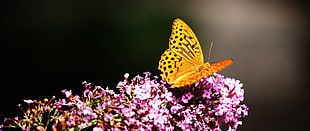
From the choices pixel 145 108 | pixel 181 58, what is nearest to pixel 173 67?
pixel 181 58

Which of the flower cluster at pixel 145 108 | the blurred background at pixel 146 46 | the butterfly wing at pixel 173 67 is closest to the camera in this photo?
the flower cluster at pixel 145 108

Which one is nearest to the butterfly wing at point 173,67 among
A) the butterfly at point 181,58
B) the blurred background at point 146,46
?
the butterfly at point 181,58

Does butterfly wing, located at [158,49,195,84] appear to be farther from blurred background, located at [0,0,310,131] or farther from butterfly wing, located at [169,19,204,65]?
blurred background, located at [0,0,310,131]

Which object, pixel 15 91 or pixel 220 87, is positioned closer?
pixel 220 87

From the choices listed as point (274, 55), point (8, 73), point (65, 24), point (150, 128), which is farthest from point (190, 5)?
point (150, 128)

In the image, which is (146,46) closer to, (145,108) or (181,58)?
(181,58)

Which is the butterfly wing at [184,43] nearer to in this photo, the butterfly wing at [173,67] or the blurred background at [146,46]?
the butterfly wing at [173,67]

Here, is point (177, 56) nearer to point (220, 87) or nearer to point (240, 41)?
point (220, 87)
